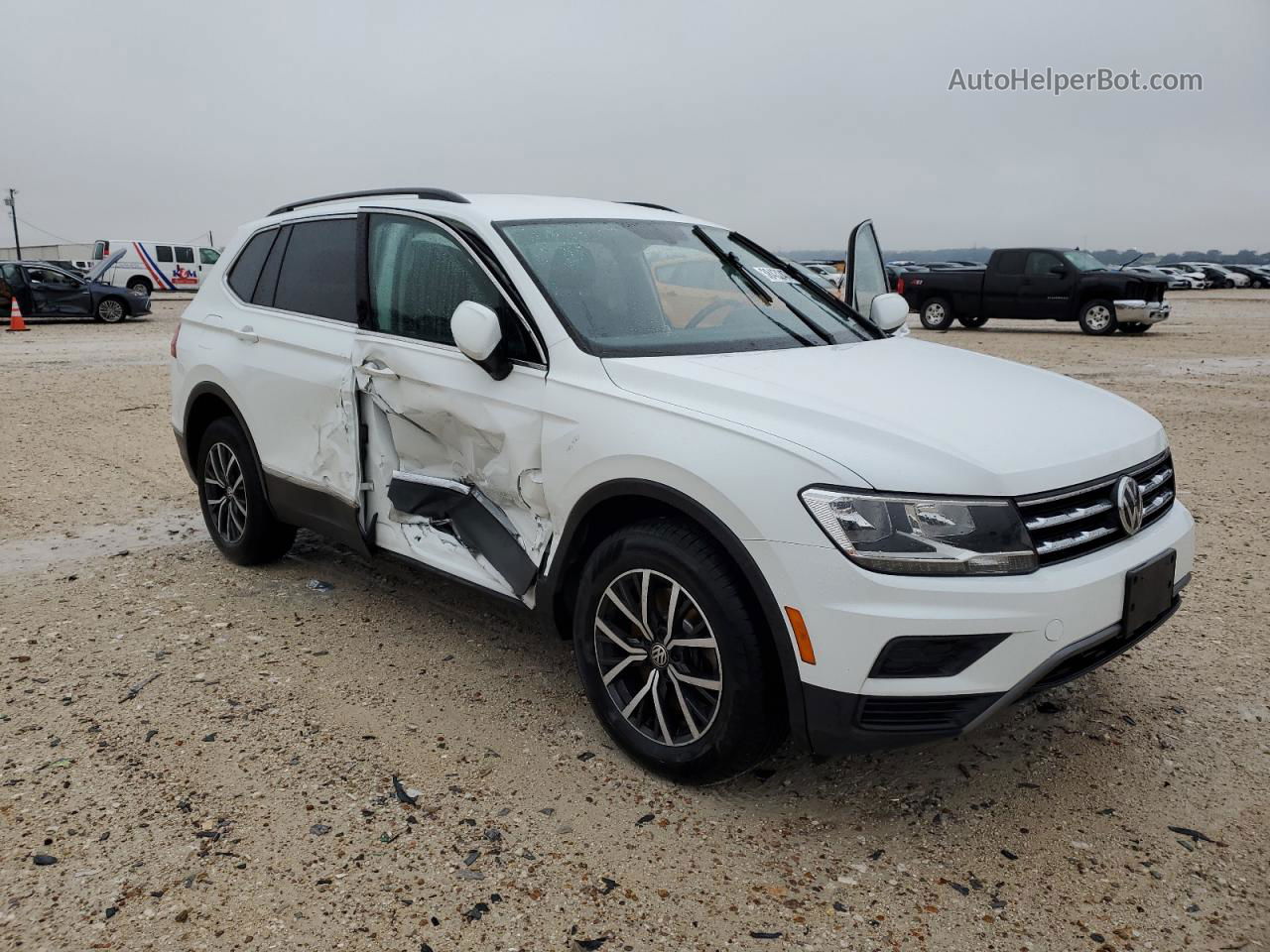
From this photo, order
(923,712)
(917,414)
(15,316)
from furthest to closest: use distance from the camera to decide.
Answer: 1. (15,316)
2. (917,414)
3. (923,712)

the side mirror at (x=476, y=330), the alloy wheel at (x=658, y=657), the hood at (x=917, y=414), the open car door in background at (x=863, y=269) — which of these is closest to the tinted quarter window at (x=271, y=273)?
the side mirror at (x=476, y=330)

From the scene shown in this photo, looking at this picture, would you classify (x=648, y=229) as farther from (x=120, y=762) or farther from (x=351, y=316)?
(x=120, y=762)

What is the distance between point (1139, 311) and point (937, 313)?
3.92 meters

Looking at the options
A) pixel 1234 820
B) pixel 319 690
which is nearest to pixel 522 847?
pixel 319 690

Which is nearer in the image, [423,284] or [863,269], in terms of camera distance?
[423,284]

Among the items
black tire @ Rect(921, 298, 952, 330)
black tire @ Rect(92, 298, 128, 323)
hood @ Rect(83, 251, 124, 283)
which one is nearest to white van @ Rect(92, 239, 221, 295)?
hood @ Rect(83, 251, 124, 283)

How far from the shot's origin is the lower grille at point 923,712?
266 cm

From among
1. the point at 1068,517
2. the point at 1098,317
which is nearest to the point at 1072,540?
the point at 1068,517

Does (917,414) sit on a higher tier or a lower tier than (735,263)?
lower

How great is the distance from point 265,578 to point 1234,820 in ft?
13.9

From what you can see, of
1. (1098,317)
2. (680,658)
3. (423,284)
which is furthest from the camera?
(1098,317)

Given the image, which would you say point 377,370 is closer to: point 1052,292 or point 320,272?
point 320,272

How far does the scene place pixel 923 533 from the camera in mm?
2607

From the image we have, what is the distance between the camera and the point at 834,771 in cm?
331
